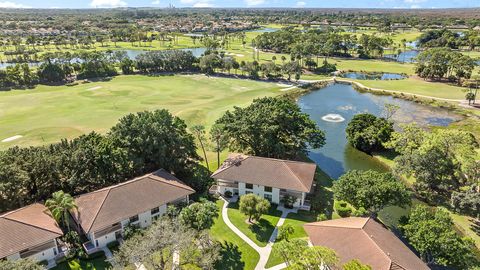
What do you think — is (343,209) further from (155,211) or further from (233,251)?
(155,211)

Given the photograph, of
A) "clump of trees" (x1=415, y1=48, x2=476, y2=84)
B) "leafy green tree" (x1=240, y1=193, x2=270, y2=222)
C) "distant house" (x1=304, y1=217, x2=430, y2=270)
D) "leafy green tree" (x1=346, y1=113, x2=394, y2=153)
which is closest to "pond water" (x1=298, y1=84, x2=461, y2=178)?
"leafy green tree" (x1=346, y1=113, x2=394, y2=153)

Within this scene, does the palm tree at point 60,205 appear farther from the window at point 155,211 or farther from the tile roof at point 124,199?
the window at point 155,211

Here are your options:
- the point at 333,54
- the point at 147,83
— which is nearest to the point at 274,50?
the point at 333,54

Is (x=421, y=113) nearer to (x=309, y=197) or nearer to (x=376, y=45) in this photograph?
(x=309, y=197)

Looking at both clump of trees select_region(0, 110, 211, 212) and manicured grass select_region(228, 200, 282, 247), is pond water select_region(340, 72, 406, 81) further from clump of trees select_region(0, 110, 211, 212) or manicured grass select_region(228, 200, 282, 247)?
manicured grass select_region(228, 200, 282, 247)

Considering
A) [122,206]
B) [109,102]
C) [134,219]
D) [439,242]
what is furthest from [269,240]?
[109,102]

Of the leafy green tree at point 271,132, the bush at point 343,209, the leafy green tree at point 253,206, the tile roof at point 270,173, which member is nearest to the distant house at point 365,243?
the leafy green tree at point 253,206
